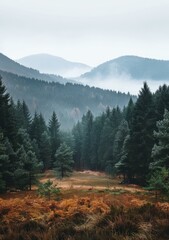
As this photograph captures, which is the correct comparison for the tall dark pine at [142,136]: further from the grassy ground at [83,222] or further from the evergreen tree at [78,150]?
the evergreen tree at [78,150]

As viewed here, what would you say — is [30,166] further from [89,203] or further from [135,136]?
[89,203]

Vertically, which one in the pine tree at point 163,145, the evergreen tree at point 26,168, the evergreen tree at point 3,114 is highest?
the evergreen tree at point 3,114

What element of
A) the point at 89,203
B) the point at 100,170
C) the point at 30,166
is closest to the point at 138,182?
the point at 30,166

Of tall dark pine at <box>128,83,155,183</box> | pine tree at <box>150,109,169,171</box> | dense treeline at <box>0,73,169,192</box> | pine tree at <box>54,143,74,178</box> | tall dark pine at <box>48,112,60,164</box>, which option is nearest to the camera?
pine tree at <box>150,109,169,171</box>

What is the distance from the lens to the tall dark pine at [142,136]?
1772 inches

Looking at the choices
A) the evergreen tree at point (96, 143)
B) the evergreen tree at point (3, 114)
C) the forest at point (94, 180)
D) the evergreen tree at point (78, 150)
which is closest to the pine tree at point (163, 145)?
the forest at point (94, 180)

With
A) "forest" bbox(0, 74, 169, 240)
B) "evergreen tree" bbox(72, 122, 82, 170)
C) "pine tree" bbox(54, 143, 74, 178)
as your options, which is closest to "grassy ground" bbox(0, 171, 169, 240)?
"forest" bbox(0, 74, 169, 240)

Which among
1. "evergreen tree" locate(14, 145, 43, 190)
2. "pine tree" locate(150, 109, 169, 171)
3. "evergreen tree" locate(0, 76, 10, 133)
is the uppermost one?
"evergreen tree" locate(0, 76, 10, 133)

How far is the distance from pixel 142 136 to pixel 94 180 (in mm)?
15034

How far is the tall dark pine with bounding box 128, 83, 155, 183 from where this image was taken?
4501 centimetres

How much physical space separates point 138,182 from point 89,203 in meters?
36.4

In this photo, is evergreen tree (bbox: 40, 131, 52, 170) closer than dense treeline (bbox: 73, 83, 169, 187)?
No

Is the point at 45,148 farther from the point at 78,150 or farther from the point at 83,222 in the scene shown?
the point at 83,222

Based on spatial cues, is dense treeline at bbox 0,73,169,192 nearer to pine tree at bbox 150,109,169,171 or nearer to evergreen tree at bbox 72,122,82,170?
pine tree at bbox 150,109,169,171
